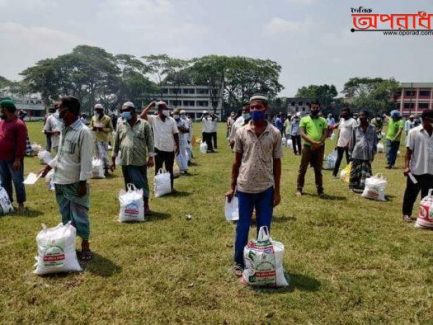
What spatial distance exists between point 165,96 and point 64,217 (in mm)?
89933

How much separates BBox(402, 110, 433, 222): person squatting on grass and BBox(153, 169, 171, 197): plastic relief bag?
4.65 m

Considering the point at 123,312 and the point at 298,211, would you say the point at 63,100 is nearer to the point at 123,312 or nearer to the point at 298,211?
the point at 123,312

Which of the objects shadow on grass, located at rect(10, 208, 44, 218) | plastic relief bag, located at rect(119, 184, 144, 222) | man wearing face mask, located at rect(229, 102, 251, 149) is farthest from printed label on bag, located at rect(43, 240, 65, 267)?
man wearing face mask, located at rect(229, 102, 251, 149)

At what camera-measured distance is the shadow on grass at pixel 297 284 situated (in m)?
4.22

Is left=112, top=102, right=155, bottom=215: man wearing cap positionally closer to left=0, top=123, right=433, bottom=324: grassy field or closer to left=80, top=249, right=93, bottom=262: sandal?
left=0, top=123, right=433, bottom=324: grassy field

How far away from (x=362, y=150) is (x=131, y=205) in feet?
17.7

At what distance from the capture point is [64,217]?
4.96 metres

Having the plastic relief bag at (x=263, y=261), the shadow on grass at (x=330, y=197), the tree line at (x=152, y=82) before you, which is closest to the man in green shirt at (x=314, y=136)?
the shadow on grass at (x=330, y=197)

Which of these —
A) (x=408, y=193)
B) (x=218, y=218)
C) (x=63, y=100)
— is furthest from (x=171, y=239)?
(x=408, y=193)

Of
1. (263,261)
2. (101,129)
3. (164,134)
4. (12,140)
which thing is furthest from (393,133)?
(12,140)

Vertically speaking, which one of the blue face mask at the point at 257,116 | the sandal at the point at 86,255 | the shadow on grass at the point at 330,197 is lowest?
the shadow on grass at the point at 330,197

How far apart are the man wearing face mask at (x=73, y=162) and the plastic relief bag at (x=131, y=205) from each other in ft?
5.29

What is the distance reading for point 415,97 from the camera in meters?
88.0

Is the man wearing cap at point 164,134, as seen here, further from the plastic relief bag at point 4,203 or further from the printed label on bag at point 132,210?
the plastic relief bag at point 4,203
